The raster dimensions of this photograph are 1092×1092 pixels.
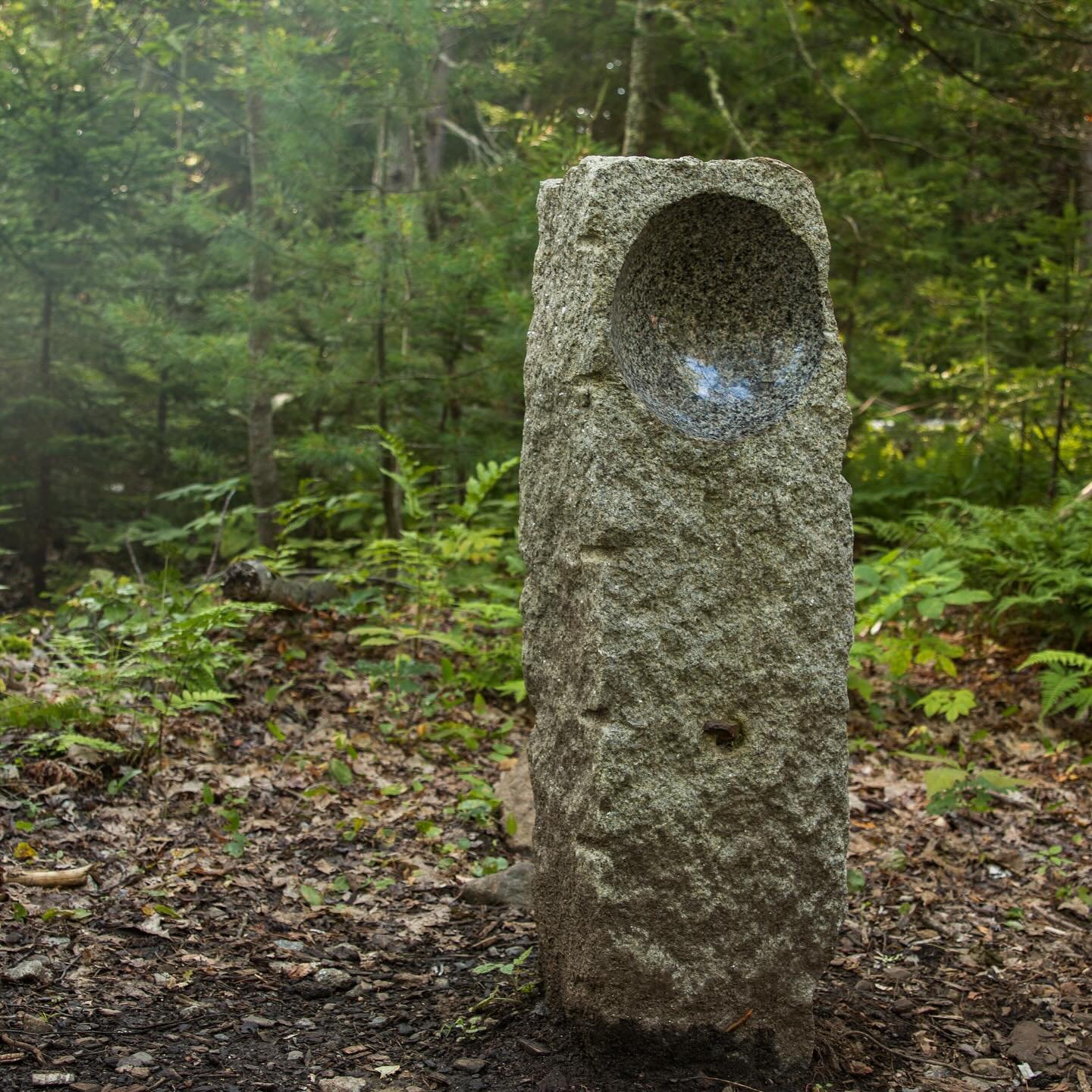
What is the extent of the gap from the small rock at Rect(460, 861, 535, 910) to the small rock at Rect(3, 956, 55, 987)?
4.63ft

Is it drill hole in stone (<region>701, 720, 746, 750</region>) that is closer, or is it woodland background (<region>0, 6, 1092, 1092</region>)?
drill hole in stone (<region>701, 720, 746, 750</region>)

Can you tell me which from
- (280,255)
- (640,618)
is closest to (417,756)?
(640,618)

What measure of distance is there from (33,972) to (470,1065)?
1261 millimetres

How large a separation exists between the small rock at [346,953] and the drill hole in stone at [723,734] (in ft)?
4.94

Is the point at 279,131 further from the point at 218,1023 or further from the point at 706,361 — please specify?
the point at 218,1023

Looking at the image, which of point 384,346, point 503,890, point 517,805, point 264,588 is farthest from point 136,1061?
point 384,346

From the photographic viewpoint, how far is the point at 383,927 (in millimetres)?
3582

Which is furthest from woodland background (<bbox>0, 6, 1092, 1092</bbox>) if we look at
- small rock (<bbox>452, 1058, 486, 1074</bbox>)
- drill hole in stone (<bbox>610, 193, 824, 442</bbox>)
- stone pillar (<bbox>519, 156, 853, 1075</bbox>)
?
drill hole in stone (<bbox>610, 193, 824, 442</bbox>)

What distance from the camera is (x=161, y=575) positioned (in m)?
4.94

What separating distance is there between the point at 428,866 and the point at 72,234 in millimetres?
7114

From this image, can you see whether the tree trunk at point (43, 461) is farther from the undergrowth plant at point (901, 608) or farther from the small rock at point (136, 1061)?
the small rock at point (136, 1061)

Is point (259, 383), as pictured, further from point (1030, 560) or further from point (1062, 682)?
point (1062, 682)

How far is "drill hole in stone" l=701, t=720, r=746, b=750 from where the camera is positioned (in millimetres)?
2578

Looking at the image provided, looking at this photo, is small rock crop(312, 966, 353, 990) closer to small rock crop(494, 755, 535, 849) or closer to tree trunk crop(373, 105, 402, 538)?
small rock crop(494, 755, 535, 849)
